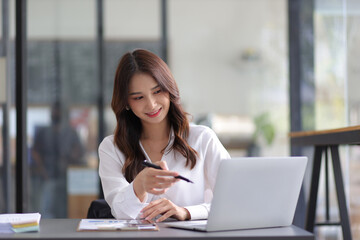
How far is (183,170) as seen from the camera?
230cm

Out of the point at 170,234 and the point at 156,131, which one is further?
the point at 156,131

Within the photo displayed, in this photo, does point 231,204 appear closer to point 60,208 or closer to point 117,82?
point 117,82

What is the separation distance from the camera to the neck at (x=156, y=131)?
2424 millimetres

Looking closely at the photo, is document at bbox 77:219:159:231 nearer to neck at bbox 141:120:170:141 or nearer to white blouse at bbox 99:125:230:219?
white blouse at bbox 99:125:230:219

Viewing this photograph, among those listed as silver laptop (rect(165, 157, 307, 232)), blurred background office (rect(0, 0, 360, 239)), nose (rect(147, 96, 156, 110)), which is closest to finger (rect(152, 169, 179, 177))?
silver laptop (rect(165, 157, 307, 232))

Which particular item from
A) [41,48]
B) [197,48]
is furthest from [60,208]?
[197,48]

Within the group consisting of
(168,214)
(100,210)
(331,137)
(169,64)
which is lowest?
(100,210)

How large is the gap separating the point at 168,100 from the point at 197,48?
2.93 metres

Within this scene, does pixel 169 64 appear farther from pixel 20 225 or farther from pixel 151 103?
pixel 20 225

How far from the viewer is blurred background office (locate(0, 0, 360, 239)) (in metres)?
4.99

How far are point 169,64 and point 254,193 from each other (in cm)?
358

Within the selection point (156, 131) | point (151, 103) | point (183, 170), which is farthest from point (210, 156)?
point (151, 103)

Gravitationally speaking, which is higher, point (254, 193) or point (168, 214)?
point (254, 193)

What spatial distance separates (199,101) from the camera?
5.08 m
